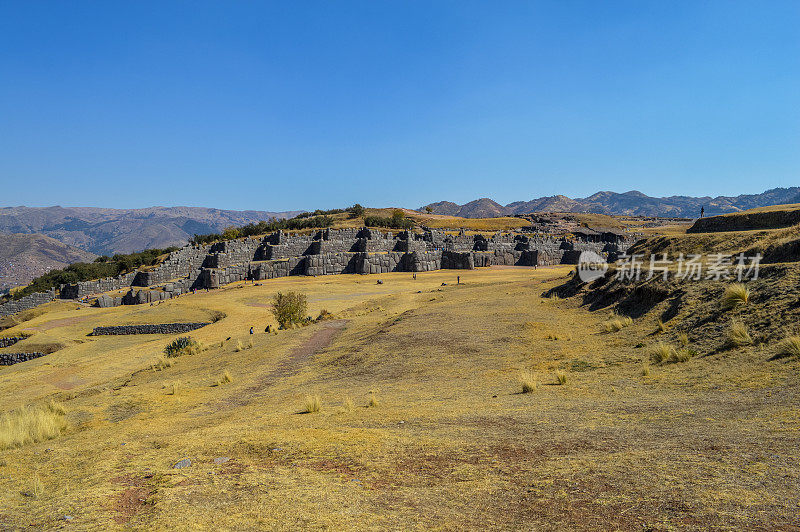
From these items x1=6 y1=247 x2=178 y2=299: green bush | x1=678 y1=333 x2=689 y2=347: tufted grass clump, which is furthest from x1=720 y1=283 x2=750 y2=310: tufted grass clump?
x1=6 y1=247 x2=178 y2=299: green bush

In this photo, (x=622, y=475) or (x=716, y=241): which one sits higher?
(x=716, y=241)

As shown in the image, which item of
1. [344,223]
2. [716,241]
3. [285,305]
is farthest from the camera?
[344,223]

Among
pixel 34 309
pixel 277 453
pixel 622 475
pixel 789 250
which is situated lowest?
pixel 34 309

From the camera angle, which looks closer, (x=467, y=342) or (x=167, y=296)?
(x=467, y=342)

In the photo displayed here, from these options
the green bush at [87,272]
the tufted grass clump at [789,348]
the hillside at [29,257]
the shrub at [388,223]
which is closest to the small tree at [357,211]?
the shrub at [388,223]

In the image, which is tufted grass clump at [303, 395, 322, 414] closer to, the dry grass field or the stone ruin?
the dry grass field

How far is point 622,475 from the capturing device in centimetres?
511

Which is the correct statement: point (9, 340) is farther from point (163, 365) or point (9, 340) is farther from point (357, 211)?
point (357, 211)

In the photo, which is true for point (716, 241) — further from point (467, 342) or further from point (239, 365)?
point (239, 365)

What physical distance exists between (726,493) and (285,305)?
25.1m

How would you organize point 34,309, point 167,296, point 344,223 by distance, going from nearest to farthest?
point 34,309, point 167,296, point 344,223

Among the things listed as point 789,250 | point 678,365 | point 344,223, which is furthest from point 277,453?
point 344,223

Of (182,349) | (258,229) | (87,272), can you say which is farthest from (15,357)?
(258,229)

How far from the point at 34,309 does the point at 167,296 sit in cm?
1033
